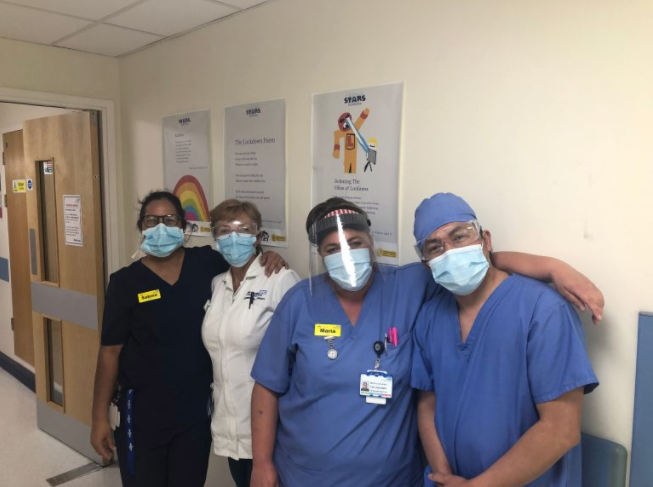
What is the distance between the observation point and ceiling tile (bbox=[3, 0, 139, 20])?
2.19m

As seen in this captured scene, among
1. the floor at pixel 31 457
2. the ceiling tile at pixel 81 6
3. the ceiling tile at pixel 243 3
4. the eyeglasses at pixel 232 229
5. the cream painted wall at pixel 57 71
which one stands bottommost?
the floor at pixel 31 457

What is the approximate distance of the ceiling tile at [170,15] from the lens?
224cm

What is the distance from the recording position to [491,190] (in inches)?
62.7

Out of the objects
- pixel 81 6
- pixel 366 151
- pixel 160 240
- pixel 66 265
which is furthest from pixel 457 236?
pixel 66 265

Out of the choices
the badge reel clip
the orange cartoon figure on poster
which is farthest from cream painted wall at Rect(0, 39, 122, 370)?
the badge reel clip

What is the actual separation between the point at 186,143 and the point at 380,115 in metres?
1.32

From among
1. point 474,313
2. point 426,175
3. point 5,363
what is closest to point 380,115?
point 426,175

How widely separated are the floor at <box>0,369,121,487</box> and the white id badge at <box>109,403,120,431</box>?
1.31 meters

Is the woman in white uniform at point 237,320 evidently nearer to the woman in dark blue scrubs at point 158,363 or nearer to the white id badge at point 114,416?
the woman in dark blue scrubs at point 158,363

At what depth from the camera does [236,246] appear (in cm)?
186

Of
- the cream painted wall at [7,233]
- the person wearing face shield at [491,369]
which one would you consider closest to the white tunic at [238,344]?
the person wearing face shield at [491,369]

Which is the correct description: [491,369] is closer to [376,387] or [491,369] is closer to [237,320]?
[376,387]

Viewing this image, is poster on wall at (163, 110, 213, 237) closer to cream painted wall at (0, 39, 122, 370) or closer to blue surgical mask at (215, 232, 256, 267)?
cream painted wall at (0, 39, 122, 370)

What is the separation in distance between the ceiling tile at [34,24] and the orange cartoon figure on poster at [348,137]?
4.81 ft
